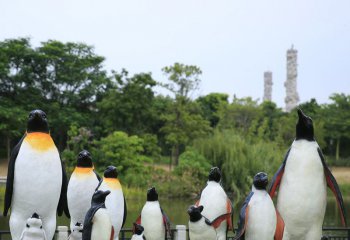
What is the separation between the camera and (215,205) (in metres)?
6.70

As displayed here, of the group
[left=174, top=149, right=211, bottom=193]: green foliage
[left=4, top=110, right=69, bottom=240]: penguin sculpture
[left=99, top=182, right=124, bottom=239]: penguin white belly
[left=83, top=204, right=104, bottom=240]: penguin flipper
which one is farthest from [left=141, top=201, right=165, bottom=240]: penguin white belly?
[left=174, top=149, right=211, bottom=193]: green foliage

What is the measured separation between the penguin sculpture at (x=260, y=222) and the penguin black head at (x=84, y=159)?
1904 millimetres

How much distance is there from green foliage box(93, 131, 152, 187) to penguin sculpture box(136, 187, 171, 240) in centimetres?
1449

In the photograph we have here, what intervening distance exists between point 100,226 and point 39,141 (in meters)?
0.98

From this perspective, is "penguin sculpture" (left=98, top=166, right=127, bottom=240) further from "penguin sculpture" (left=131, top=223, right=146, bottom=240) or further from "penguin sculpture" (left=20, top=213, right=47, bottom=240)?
"penguin sculpture" (left=20, top=213, right=47, bottom=240)

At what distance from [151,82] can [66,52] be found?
17.8 feet

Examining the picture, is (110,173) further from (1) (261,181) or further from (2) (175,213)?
(2) (175,213)

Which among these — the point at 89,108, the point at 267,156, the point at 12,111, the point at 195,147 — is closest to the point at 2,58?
the point at 12,111

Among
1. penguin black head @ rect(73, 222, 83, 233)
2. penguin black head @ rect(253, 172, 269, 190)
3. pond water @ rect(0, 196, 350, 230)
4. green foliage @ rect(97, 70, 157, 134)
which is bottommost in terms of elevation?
pond water @ rect(0, 196, 350, 230)

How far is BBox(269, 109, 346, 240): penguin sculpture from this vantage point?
204 inches

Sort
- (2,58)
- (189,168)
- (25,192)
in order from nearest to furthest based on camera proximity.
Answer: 1. (25,192)
2. (189,168)
3. (2,58)

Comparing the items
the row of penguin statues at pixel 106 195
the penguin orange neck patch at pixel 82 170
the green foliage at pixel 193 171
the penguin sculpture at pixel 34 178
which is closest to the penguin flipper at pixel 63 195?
the row of penguin statues at pixel 106 195

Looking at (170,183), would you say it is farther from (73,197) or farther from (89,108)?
(73,197)

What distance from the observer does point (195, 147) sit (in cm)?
2319
